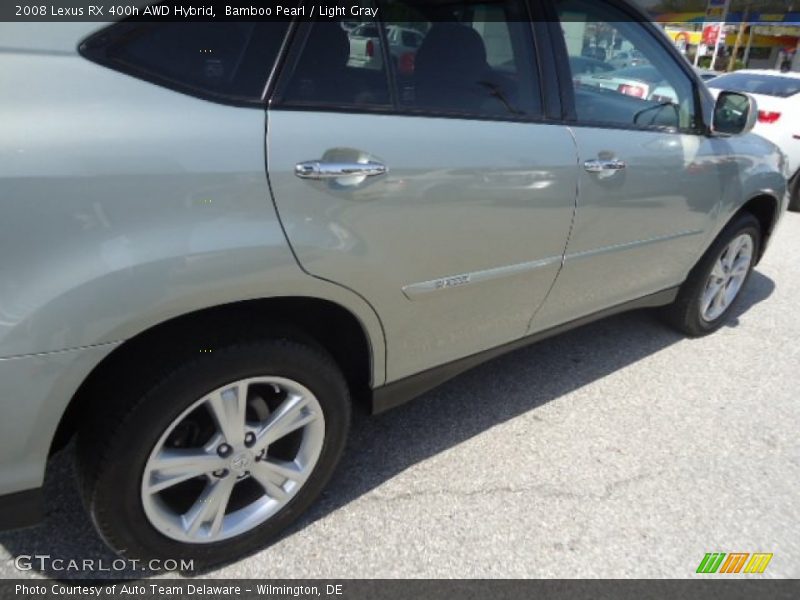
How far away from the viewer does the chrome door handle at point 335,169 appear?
4.81ft

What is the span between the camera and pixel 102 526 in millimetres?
1546

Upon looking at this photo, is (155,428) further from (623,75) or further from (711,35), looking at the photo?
(711,35)

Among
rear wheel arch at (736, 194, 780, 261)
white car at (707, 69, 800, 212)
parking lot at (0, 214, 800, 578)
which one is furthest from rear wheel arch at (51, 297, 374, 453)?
white car at (707, 69, 800, 212)

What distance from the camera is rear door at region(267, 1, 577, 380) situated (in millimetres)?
1518

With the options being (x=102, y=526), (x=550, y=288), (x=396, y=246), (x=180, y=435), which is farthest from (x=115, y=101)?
(x=550, y=288)

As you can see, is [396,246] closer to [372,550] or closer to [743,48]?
[372,550]

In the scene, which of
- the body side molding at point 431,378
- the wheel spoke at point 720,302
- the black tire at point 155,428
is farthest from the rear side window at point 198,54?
the wheel spoke at point 720,302

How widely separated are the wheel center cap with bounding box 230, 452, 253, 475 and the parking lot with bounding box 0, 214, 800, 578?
356mm

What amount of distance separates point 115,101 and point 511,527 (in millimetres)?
1783

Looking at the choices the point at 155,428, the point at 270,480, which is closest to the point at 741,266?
the point at 270,480

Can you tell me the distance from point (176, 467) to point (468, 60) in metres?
1.59

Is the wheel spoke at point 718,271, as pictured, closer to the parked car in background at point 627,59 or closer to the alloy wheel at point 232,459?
the parked car in background at point 627,59

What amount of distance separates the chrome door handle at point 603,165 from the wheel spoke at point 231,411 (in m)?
1.46

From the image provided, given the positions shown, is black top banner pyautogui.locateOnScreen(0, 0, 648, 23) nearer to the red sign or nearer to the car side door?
the car side door
